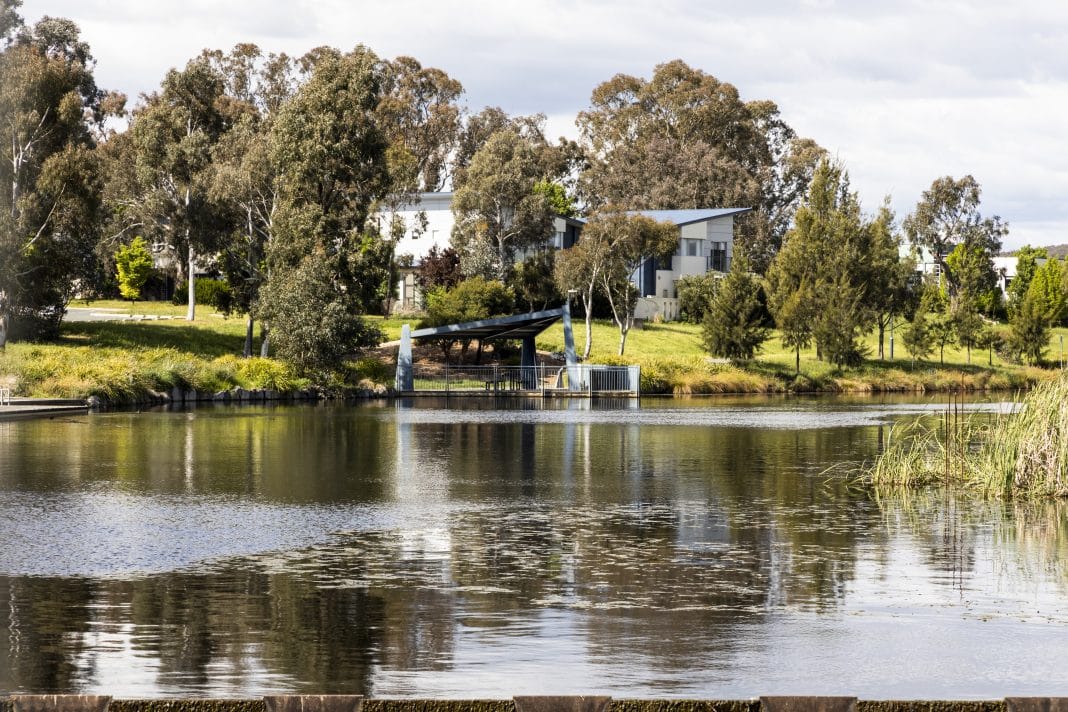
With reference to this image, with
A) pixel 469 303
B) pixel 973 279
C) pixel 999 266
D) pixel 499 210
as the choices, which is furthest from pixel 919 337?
pixel 999 266

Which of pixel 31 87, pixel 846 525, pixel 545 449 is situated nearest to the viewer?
pixel 846 525

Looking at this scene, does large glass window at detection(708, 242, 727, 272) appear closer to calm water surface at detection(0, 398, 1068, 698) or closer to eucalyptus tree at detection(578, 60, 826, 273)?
eucalyptus tree at detection(578, 60, 826, 273)

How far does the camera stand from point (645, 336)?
84.8 m

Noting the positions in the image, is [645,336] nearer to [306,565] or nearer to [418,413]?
[418,413]

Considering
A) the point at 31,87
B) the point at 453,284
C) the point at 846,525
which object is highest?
the point at 31,87

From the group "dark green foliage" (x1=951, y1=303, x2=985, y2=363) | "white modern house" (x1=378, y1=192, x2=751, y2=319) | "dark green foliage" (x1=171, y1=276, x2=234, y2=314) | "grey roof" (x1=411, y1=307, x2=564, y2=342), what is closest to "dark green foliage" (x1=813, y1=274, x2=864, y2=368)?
"dark green foliage" (x1=951, y1=303, x2=985, y2=363)

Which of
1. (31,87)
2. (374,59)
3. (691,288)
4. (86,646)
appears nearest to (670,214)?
(691,288)

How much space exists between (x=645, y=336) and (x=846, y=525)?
64.7 m

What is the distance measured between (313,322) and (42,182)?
14.0 meters

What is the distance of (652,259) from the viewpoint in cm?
9788

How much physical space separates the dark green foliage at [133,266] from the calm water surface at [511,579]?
58105 millimetres

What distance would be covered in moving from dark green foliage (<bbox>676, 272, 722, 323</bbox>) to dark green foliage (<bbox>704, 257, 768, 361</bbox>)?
14589 mm

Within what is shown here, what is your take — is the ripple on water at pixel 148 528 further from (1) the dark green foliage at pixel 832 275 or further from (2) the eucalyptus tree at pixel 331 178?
(1) the dark green foliage at pixel 832 275

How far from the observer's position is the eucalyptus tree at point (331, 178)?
65.2m
